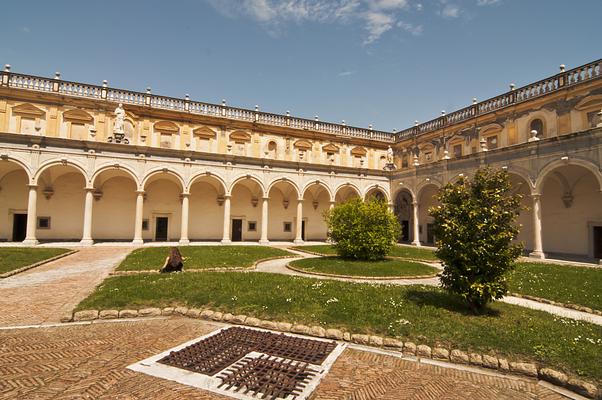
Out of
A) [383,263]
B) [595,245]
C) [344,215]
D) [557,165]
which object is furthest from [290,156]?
[595,245]

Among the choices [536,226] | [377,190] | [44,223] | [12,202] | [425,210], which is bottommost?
[44,223]

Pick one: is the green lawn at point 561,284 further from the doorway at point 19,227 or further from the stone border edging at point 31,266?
the doorway at point 19,227

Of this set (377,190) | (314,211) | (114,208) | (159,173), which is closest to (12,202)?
(114,208)

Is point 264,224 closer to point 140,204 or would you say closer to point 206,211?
point 206,211

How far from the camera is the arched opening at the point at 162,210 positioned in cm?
2728

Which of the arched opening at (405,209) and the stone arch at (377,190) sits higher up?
the stone arch at (377,190)

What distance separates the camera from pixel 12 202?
78.3 ft

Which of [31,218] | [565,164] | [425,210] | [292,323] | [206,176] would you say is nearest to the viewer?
[292,323]

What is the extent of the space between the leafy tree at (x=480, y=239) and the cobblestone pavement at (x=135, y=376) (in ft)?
8.90

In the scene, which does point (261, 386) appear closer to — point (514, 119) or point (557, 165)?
point (557, 165)

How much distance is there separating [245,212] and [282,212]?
3863mm

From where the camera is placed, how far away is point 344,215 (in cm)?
1709

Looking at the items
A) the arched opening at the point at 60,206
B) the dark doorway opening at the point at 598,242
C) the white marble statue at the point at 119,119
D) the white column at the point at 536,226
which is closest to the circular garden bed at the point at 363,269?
the white column at the point at 536,226

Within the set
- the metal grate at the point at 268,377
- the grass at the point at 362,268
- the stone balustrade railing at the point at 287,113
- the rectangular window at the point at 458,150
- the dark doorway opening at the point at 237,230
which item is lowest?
the metal grate at the point at 268,377
